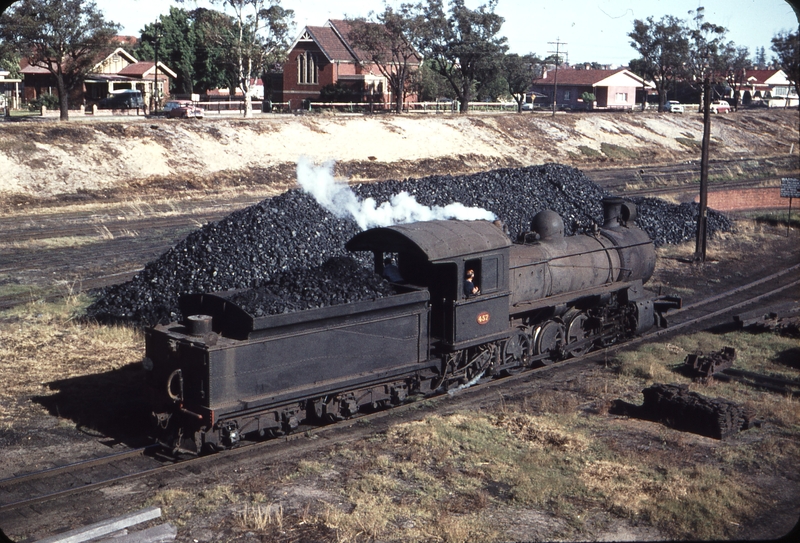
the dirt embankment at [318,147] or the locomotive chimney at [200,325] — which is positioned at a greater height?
the dirt embankment at [318,147]

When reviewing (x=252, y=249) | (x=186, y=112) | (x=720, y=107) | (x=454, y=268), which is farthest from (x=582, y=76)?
(x=454, y=268)

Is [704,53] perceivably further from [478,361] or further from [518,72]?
[478,361]

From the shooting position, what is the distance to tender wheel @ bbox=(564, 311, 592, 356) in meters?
16.7

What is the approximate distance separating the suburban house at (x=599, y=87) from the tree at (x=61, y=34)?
197 feet

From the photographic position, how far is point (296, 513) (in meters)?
9.82

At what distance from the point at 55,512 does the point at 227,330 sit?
3217 millimetres

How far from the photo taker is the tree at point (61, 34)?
4528cm

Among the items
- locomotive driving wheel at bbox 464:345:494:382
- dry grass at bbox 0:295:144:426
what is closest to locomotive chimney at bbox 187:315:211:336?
dry grass at bbox 0:295:144:426

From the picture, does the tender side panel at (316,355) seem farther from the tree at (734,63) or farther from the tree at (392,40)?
the tree at (734,63)

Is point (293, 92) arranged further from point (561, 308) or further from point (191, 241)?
point (561, 308)

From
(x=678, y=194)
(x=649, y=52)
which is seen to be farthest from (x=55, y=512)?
(x=649, y=52)

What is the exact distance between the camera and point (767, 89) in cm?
11094

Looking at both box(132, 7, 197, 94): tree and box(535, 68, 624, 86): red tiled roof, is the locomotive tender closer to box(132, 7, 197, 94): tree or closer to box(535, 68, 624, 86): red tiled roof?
box(132, 7, 197, 94): tree

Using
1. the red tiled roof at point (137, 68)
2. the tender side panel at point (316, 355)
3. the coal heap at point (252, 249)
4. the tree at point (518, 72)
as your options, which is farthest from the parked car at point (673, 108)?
the tender side panel at point (316, 355)
